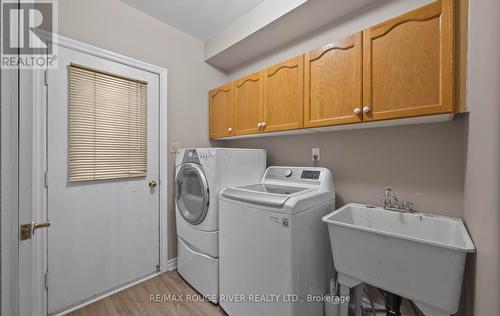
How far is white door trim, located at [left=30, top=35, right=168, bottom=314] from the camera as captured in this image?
4.84 feet

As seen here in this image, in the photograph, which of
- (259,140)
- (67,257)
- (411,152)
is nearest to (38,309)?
(67,257)

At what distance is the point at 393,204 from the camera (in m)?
1.51

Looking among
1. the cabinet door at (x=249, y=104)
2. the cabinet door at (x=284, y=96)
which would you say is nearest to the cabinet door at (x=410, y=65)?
the cabinet door at (x=284, y=96)

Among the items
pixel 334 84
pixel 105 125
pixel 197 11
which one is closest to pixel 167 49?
pixel 197 11

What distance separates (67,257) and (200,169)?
121 cm

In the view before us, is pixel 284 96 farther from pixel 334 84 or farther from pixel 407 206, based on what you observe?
pixel 407 206

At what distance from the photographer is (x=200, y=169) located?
1.82m

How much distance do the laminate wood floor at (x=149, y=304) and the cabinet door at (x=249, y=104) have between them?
62.2 inches

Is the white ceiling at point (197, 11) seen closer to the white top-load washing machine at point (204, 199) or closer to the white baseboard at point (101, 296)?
the white top-load washing machine at point (204, 199)

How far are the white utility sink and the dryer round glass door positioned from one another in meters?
1.01

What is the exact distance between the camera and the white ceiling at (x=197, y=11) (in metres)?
1.89

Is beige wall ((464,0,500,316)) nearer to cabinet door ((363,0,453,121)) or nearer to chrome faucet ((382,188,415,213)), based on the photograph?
A: cabinet door ((363,0,453,121))

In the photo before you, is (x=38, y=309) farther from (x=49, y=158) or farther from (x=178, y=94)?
(x=178, y=94)

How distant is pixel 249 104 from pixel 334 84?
0.86 meters
